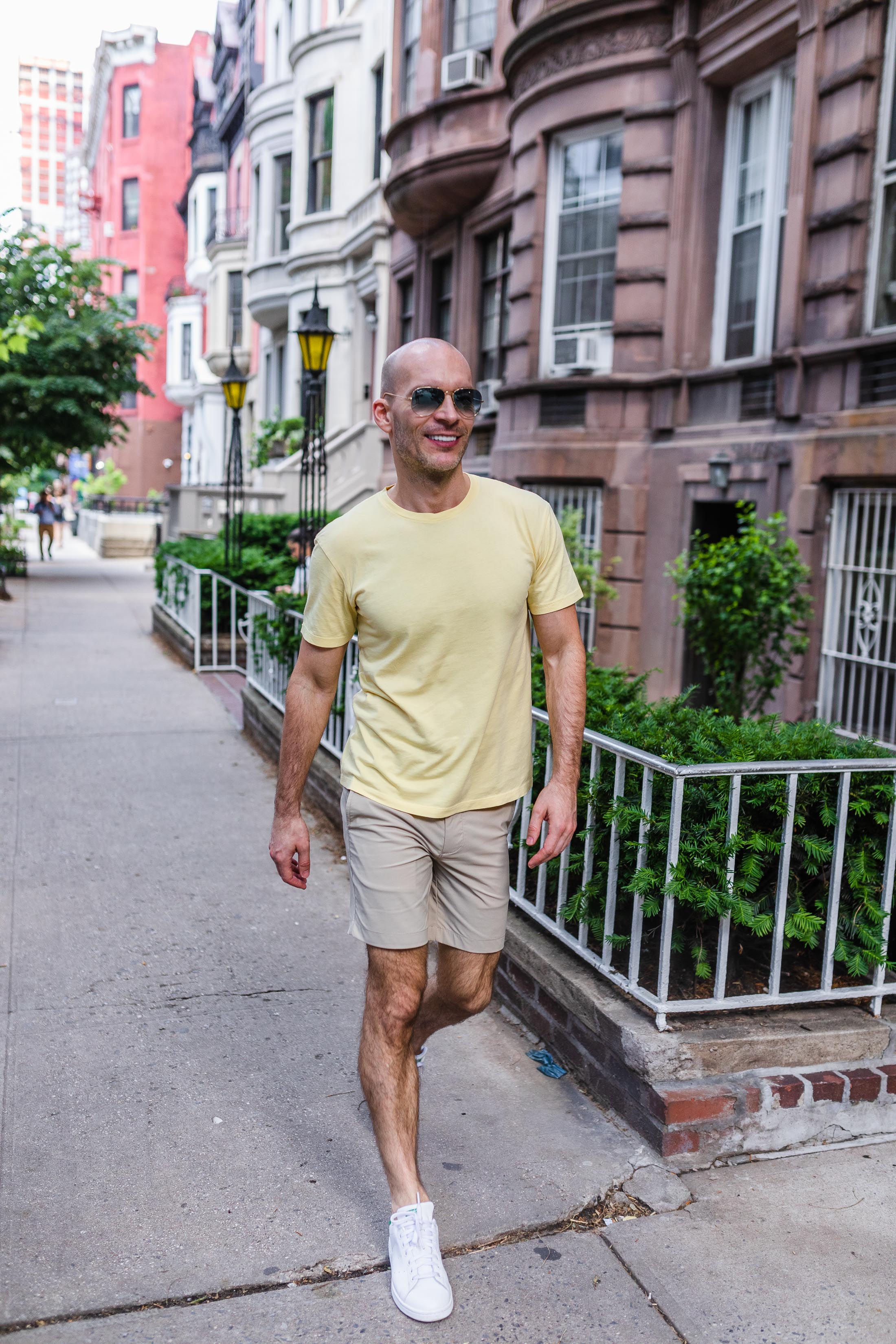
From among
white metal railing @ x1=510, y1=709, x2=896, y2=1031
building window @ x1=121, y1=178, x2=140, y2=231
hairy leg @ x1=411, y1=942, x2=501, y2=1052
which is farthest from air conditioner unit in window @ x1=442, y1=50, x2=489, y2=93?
building window @ x1=121, y1=178, x2=140, y2=231

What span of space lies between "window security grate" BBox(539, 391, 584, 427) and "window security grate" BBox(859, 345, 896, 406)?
3856 millimetres

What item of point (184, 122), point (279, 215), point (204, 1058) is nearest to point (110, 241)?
point (184, 122)

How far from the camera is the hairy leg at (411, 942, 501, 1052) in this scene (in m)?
3.37

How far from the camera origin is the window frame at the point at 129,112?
56.9 metres

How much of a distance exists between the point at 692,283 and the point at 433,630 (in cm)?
954

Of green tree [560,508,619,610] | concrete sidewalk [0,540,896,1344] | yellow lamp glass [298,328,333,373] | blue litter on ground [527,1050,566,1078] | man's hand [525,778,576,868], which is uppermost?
yellow lamp glass [298,328,333,373]

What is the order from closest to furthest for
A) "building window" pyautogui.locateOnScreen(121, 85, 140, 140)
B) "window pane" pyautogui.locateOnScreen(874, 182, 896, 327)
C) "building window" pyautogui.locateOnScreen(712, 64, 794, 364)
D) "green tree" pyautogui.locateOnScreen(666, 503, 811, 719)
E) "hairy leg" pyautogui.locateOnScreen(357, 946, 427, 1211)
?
"hairy leg" pyautogui.locateOnScreen(357, 946, 427, 1211) < "green tree" pyautogui.locateOnScreen(666, 503, 811, 719) < "window pane" pyautogui.locateOnScreen(874, 182, 896, 327) < "building window" pyautogui.locateOnScreen(712, 64, 794, 364) < "building window" pyautogui.locateOnScreen(121, 85, 140, 140)

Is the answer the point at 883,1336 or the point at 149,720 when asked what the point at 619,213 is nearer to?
the point at 149,720

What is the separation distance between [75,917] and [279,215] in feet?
84.5

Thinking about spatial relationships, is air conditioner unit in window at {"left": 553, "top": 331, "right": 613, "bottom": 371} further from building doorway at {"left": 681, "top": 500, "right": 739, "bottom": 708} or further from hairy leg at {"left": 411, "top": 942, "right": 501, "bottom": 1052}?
hairy leg at {"left": 411, "top": 942, "right": 501, "bottom": 1052}

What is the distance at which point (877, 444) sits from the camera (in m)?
9.11

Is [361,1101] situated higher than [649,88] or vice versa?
[649,88]

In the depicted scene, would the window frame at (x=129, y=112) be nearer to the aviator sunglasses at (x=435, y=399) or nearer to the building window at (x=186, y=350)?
the building window at (x=186, y=350)

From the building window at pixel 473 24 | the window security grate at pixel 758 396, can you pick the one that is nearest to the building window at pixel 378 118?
the building window at pixel 473 24
